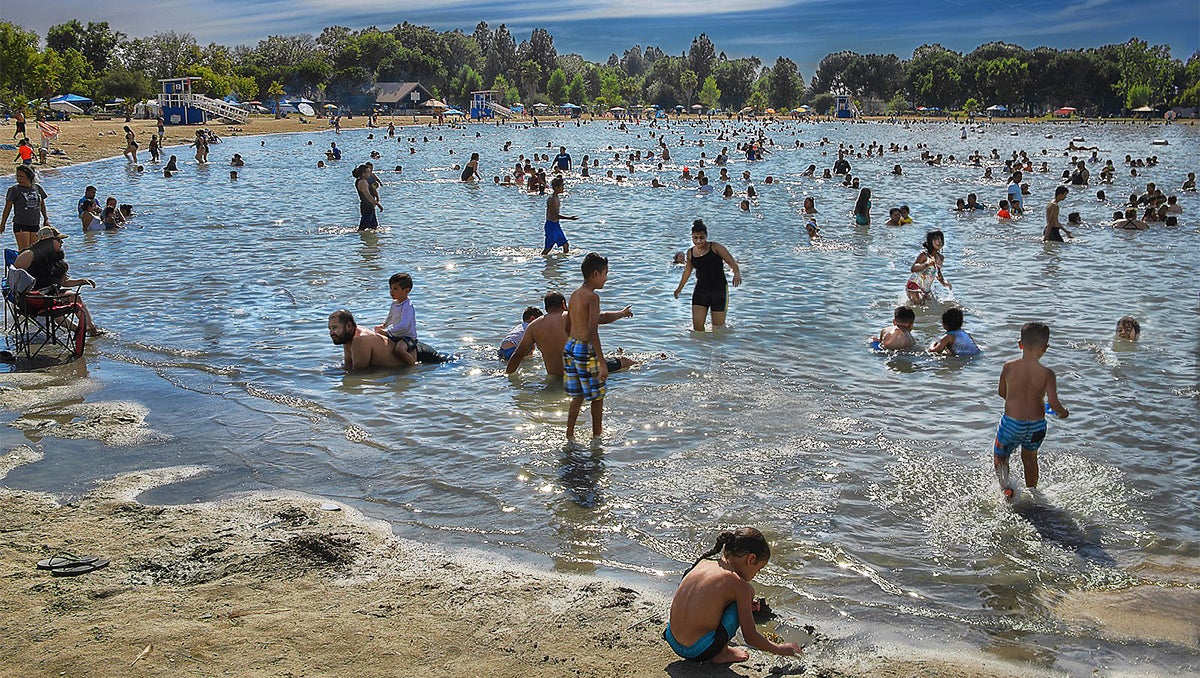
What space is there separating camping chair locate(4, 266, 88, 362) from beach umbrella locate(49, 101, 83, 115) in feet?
246

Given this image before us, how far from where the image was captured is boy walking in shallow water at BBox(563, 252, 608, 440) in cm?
780

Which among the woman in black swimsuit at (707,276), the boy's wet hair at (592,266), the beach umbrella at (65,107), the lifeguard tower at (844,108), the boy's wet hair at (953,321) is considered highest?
the lifeguard tower at (844,108)

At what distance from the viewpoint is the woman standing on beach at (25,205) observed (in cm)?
1355

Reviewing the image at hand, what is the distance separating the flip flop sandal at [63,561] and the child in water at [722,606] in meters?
3.72

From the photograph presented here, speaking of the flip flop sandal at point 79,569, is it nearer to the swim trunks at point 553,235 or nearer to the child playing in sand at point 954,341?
the child playing in sand at point 954,341

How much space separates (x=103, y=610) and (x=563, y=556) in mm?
2795

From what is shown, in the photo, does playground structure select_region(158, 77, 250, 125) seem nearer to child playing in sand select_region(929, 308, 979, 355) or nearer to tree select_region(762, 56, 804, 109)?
child playing in sand select_region(929, 308, 979, 355)

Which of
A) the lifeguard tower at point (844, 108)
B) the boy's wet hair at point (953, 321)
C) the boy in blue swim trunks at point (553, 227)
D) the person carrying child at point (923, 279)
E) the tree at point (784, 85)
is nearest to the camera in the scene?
the boy's wet hair at point (953, 321)

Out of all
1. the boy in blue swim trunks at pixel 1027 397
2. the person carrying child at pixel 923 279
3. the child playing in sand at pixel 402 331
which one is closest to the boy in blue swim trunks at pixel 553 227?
the person carrying child at pixel 923 279

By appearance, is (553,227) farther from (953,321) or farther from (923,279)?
(953,321)

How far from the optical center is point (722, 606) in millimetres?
4719

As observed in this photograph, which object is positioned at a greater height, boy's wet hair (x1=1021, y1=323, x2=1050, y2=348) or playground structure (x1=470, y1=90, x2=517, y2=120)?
playground structure (x1=470, y1=90, x2=517, y2=120)

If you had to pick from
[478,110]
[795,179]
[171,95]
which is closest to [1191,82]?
[478,110]

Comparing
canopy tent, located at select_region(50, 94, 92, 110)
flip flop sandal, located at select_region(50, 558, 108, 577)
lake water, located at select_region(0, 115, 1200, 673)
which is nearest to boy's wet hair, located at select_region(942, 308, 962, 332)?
lake water, located at select_region(0, 115, 1200, 673)
